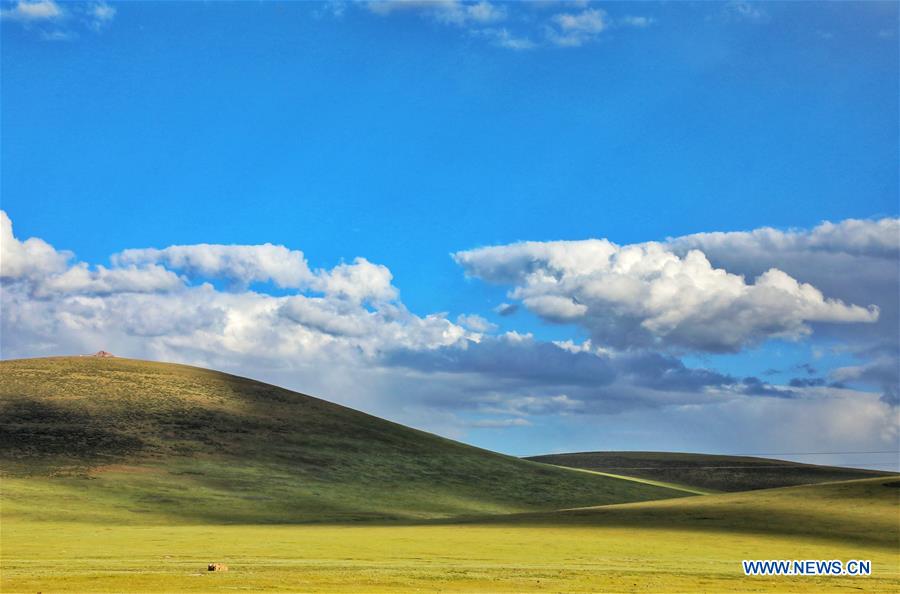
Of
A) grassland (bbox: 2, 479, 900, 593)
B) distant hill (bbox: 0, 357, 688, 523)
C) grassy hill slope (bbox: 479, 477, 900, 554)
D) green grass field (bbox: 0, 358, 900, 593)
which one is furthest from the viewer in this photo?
distant hill (bbox: 0, 357, 688, 523)

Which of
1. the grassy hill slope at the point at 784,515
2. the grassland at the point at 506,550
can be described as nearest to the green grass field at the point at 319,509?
the grassland at the point at 506,550

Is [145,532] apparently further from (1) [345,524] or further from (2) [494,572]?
(2) [494,572]

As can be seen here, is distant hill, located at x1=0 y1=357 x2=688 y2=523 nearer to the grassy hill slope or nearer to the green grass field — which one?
the green grass field

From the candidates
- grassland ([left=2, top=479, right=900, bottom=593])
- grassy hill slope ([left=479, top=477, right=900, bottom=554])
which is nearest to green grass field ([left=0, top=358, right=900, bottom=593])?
grassland ([left=2, top=479, right=900, bottom=593])

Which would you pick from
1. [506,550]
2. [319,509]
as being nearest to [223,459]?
[319,509]

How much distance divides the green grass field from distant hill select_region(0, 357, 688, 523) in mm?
348

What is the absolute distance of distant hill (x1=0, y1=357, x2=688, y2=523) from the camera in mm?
84812

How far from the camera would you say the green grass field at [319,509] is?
120ft

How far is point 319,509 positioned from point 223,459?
19.7 metres

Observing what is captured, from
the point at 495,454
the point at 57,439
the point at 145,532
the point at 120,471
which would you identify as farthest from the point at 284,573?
the point at 495,454

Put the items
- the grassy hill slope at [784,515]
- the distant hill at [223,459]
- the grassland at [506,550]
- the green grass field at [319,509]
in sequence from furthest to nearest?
1. the distant hill at [223,459]
2. the grassy hill slope at [784,515]
3. the green grass field at [319,509]
4. the grassland at [506,550]

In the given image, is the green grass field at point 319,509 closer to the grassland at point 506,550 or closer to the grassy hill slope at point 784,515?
the grassland at point 506,550

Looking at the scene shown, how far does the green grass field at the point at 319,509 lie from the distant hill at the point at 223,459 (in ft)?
1.14

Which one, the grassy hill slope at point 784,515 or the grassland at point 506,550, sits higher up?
the grassy hill slope at point 784,515
